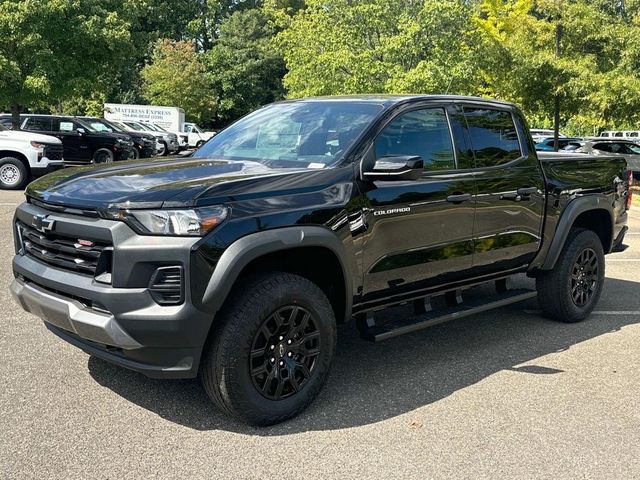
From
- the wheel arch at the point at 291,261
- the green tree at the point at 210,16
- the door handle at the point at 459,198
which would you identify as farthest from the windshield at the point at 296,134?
the green tree at the point at 210,16

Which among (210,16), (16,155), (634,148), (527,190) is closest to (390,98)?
(527,190)

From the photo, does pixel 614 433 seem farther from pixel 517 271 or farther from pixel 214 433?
pixel 214 433

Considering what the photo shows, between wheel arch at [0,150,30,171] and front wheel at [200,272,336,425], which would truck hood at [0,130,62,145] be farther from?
front wheel at [200,272,336,425]

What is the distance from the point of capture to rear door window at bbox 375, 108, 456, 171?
4316 mm

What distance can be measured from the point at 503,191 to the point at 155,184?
2705 millimetres

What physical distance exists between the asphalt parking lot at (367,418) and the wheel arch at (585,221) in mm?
798

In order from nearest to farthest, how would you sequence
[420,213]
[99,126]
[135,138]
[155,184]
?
[155,184]
[420,213]
[99,126]
[135,138]

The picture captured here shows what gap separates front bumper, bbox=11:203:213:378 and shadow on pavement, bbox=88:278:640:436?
0.53m

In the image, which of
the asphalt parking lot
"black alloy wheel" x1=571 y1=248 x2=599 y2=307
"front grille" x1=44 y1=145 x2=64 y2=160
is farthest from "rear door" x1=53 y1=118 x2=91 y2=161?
"black alloy wheel" x1=571 y1=248 x2=599 y2=307

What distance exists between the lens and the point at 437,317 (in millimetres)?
4527

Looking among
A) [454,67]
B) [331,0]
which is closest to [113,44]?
[331,0]

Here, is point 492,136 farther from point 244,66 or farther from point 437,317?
point 244,66

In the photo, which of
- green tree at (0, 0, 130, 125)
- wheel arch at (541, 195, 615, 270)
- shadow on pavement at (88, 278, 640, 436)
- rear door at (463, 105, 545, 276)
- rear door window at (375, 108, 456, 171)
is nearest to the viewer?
shadow on pavement at (88, 278, 640, 436)

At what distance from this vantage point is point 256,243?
3381 mm
